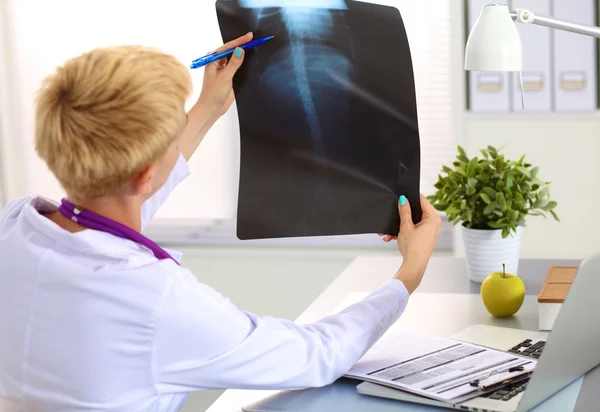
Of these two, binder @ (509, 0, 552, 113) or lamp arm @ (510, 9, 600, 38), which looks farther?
binder @ (509, 0, 552, 113)

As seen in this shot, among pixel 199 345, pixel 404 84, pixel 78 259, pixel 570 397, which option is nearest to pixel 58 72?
pixel 78 259

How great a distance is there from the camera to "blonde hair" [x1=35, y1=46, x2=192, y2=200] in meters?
1.14

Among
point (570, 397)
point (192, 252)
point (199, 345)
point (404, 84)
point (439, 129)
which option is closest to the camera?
point (199, 345)

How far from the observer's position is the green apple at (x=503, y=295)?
172cm

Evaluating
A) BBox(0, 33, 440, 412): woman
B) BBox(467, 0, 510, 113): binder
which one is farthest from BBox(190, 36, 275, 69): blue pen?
BBox(467, 0, 510, 113): binder

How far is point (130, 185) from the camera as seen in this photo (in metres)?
1.21

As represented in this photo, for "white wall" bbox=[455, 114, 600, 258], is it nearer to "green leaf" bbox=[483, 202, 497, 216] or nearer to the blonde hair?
"green leaf" bbox=[483, 202, 497, 216]

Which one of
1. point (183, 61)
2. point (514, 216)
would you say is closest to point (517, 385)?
point (514, 216)

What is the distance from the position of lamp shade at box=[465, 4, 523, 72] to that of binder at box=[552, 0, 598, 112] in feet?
4.02

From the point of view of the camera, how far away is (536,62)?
2.82m

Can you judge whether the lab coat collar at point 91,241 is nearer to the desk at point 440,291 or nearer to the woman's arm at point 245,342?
the woman's arm at point 245,342

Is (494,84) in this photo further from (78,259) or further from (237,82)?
(78,259)

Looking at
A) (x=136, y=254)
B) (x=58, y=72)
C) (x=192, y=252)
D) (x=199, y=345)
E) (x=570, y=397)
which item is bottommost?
(x=192, y=252)

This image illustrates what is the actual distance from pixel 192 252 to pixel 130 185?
2.39 metres
